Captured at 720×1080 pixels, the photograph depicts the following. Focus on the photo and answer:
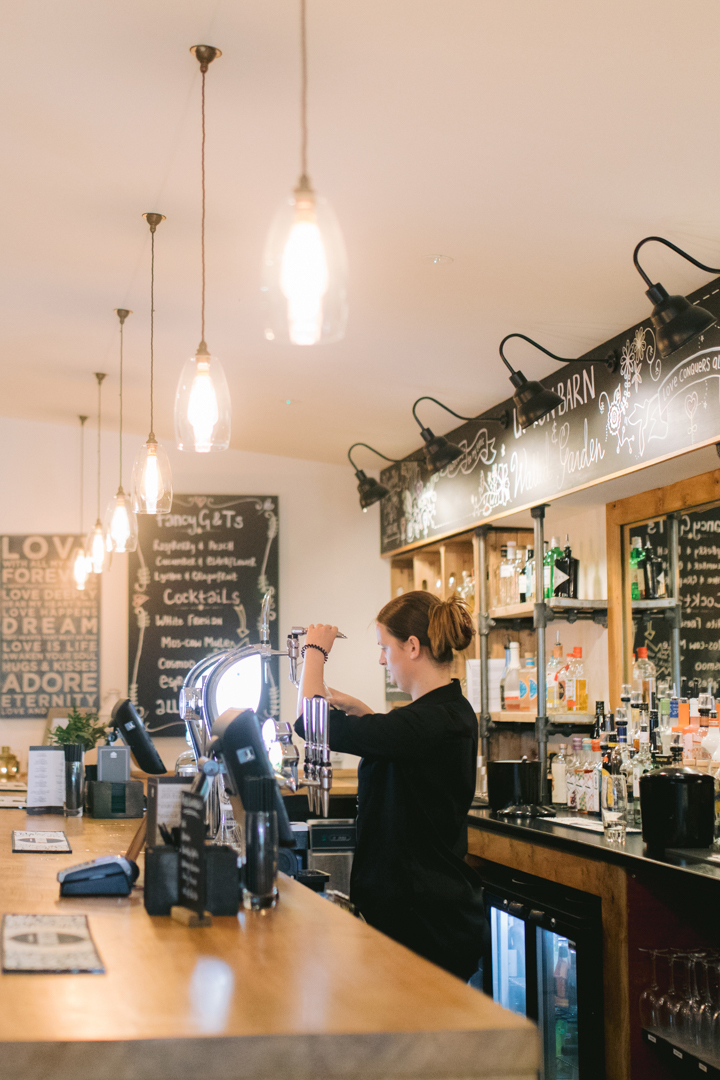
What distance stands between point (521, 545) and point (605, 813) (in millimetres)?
1834

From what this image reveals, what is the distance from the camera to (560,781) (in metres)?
4.13

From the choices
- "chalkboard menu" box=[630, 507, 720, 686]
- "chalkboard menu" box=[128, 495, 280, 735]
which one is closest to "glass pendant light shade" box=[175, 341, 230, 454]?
"chalkboard menu" box=[630, 507, 720, 686]

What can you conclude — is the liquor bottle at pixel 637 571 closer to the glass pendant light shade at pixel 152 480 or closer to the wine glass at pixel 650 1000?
the wine glass at pixel 650 1000

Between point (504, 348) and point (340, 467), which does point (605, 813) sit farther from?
point (340, 467)

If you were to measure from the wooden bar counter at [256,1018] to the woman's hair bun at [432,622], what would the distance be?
3.13ft

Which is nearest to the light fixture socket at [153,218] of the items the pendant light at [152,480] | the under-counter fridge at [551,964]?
the pendant light at [152,480]

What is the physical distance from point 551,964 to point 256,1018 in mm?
2479

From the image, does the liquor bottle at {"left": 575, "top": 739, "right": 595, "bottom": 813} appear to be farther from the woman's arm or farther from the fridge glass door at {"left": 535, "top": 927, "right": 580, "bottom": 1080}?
the woman's arm

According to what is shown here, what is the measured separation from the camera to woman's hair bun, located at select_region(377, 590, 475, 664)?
251 centimetres

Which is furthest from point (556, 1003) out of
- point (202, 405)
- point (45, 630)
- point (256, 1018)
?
point (45, 630)

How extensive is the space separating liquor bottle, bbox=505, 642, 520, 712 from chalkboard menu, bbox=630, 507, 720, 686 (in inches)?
41.3

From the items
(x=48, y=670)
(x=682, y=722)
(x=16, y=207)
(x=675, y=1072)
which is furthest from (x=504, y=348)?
(x=48, y=670)

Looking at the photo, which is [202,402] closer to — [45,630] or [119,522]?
[119,522]

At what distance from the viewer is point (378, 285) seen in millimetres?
3646
